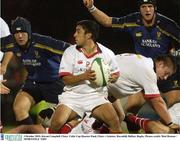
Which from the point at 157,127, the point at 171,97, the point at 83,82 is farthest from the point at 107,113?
the point at 171,97

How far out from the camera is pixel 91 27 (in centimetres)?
384

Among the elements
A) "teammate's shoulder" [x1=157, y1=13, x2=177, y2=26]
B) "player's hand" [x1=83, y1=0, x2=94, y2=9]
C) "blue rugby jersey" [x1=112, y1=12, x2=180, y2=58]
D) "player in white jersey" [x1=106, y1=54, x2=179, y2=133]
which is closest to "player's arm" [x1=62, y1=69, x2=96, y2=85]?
"player in white jersey" [x1=106, y1=54, x2=179, y2=133]

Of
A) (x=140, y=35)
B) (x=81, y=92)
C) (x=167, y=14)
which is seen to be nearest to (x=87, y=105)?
(x=81, y=92)

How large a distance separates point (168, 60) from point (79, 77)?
2.55 feet

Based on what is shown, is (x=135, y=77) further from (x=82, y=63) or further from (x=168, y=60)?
(x=82, y=63)

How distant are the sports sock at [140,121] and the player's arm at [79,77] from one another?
1.63ft

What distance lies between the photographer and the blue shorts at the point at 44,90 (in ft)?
12.9

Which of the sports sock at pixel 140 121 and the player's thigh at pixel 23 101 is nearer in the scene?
the sports sock at pixel 140 121

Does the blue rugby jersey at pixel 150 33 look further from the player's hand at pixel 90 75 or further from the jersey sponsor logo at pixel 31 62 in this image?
the jersey sponsor logo at pixel 31 62

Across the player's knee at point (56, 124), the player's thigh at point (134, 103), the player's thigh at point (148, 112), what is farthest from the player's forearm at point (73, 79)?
the player's thigh at point (148, 112)

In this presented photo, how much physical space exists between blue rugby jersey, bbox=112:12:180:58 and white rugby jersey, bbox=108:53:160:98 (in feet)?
0.28

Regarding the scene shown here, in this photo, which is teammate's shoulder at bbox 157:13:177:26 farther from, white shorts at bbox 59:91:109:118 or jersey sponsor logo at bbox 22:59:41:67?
jersey sponsor logo at bbox 22:59:41:67

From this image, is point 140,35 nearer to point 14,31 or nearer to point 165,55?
point 165,55

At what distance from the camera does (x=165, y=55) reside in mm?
3828
